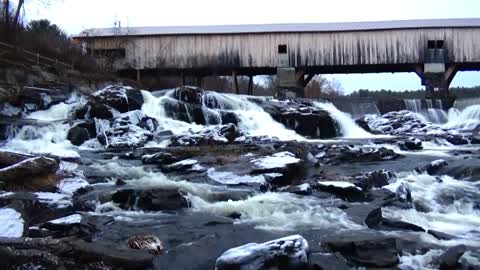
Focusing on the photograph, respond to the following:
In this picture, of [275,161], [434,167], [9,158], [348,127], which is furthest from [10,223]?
[348,127]

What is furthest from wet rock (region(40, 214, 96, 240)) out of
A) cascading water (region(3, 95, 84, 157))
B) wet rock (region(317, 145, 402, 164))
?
wet rock (region(317, 145, 402, 164))

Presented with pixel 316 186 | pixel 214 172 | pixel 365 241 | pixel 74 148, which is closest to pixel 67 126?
pixel 74 148

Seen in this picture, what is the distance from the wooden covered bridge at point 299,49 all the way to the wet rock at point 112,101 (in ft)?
38.6

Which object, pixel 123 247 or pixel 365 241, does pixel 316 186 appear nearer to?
pixel 365 241

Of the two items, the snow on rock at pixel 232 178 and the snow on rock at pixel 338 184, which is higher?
the snow on rock at pixel 232 178

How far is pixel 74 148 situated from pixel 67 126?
5.69 ft

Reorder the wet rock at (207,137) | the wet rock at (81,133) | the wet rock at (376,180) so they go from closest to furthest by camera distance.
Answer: the wet rock at (376,180), the wet rock at (81,133), the wet rock at (207,137)

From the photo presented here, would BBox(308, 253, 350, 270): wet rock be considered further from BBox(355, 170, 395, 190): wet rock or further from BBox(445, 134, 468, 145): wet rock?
BBox(445, 134, 468, 145): wet rock

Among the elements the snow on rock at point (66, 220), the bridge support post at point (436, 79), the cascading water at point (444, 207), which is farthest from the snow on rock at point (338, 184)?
the bridge support post at point (436, 79)

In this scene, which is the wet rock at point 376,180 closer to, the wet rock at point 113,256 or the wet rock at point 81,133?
the wet rock at point 113,256

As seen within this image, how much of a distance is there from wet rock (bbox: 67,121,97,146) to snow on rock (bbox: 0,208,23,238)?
9257 millimetres

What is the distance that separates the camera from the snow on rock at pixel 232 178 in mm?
10803

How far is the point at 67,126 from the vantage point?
1688cm

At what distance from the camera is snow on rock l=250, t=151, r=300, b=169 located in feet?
38.3
